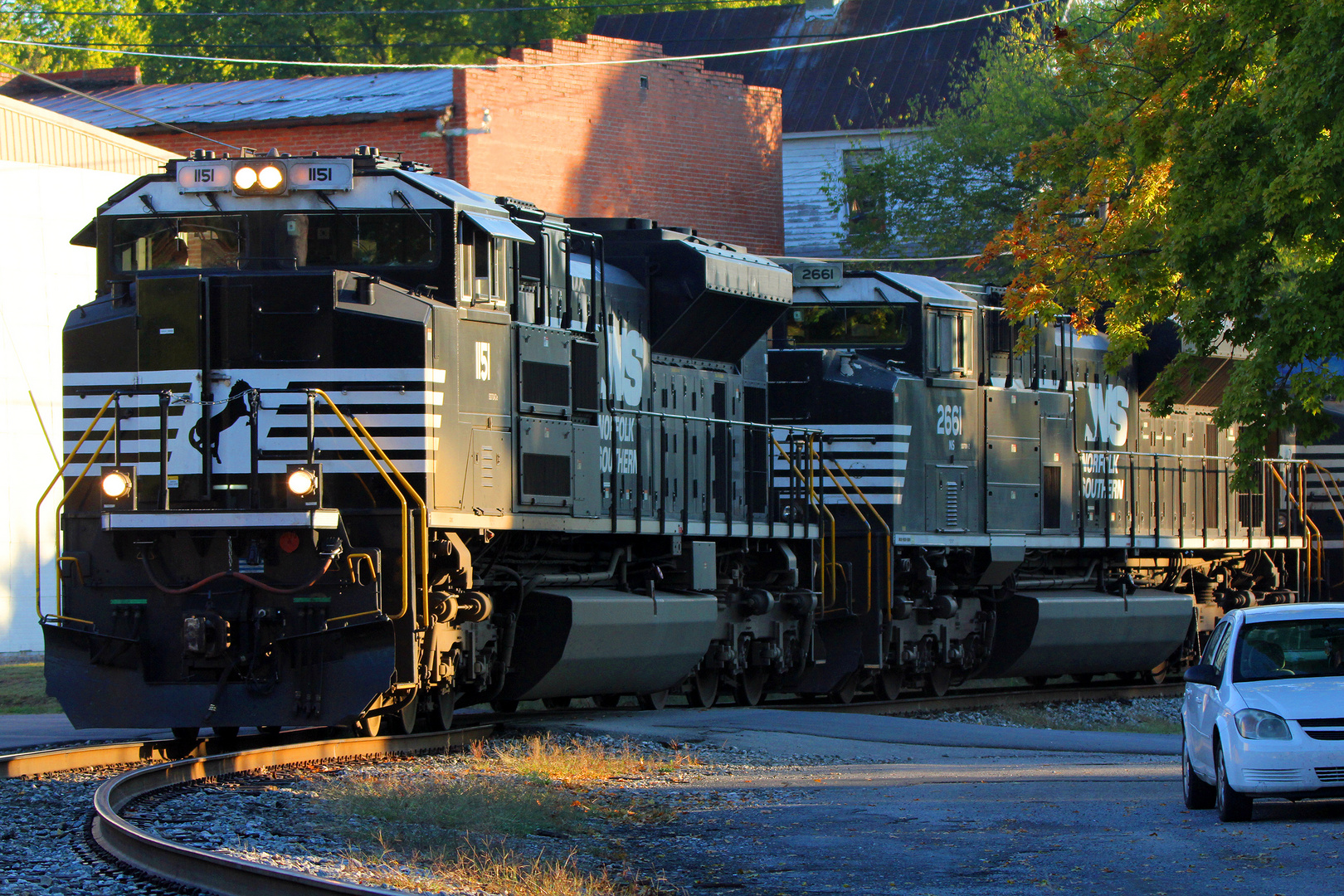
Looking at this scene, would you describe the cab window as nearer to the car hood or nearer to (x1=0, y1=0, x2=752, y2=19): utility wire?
the car hood

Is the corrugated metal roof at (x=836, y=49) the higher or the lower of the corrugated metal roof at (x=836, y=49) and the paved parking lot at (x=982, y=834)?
the higher

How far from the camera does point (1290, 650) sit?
9.71 meters

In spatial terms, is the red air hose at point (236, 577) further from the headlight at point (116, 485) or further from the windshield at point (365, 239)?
the windshield at point (365, 239)

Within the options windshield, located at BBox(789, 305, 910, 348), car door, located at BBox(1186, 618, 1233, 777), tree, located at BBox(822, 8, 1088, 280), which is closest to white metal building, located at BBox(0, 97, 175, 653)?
windshield, located at BBox(789, 305, 910, 348)

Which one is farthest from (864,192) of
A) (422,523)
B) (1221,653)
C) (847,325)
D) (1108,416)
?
(1221,653)

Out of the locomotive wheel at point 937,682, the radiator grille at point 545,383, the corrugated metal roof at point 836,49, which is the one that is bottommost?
the locomotive wheel at point 937,682

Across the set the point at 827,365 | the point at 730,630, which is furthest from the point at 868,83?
the point at 730,630

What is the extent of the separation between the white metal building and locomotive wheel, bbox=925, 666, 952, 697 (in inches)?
446

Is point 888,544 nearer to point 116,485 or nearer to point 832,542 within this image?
point 832,542

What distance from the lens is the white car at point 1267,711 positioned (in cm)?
889

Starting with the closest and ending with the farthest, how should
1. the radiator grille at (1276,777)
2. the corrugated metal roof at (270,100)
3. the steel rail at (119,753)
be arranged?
the radiator grille at (1276,777) < the steel rail at (119,753) < the corrugated metal roof at (270,100)

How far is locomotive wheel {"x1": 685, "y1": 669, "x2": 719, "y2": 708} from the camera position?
52.3 feet

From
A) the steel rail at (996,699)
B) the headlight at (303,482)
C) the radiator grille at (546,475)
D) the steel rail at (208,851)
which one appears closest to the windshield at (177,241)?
the headlight at (303,482)

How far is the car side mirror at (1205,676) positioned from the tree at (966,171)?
2851 cm
